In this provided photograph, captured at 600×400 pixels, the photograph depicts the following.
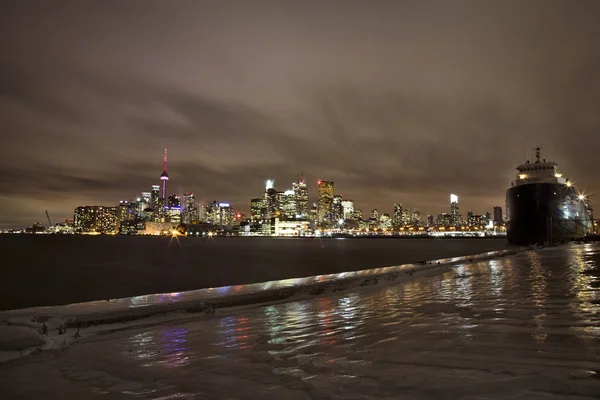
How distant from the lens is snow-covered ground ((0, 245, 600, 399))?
5.60 m

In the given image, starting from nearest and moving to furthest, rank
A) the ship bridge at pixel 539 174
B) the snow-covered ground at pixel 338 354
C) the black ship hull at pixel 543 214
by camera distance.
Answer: the snow-covered ground at pixel 338 354 → the black ship hull at pixel 543 214 → the ship bridge at pixel 539 174

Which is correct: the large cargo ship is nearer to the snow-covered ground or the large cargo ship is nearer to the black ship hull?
the black ship hull

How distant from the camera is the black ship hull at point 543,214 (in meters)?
76.7

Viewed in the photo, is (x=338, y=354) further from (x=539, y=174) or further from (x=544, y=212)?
(x=539, y=174)

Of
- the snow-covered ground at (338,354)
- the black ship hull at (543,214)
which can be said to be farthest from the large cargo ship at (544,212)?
the snow-covered ground at (338,354)

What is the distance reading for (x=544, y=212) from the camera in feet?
254

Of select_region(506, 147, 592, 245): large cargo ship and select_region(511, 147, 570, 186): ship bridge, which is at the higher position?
select_region(511, 147, 570, 186): ship bridge

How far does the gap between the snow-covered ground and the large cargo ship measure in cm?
7461

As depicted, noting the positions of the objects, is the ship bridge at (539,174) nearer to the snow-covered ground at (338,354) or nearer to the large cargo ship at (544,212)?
the large cargo ship at (544,212)

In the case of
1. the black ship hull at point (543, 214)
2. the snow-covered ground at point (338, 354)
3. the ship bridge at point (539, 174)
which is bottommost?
the snow-covered ground at point (338, 354)

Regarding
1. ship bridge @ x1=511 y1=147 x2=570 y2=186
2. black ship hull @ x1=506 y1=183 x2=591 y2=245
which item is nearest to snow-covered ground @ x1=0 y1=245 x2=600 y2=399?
black ship hull @ x1=506 y1=183 x2=591 y2=245

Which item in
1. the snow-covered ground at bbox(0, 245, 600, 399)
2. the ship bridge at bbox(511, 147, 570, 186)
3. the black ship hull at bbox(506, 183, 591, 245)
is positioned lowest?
the snow-covered ground at bbox(0, 245, 600, 399)

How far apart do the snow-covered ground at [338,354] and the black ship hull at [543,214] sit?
74.5 metres

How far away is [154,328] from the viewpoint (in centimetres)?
1156
